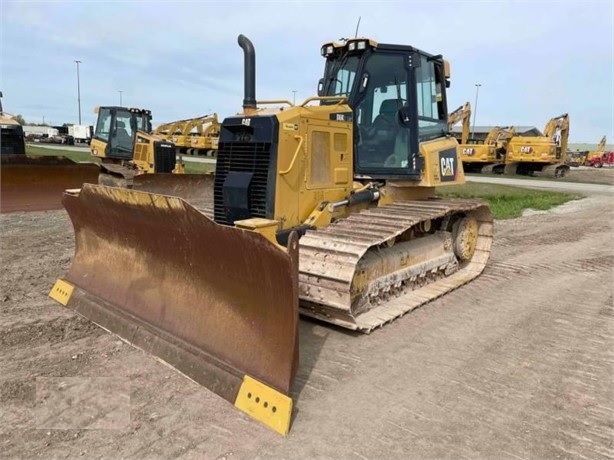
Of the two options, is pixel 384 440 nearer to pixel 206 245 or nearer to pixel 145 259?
pixel 206 245

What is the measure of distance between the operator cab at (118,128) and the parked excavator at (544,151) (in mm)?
22605

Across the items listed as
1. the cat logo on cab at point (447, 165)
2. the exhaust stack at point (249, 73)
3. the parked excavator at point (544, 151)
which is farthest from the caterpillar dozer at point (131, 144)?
the parked excavator at point (544, 151)

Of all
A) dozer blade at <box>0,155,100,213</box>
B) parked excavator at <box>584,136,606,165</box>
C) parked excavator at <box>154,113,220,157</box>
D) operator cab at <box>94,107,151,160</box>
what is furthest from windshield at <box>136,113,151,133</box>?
parked excavator at <box>584,136,606,165</box>

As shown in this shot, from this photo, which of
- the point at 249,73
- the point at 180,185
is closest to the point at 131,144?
the point at 180,185

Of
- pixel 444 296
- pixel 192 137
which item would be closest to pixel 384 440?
pixel 444 296

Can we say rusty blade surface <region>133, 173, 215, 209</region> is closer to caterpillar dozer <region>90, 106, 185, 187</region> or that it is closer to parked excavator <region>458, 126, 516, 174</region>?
caterpillar dozer <region>90, 106, 185, 187</region>

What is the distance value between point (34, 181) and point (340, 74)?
8.08 m

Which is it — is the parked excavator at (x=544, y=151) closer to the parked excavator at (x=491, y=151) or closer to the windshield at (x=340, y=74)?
the parked excavator at (x=491, y=151)

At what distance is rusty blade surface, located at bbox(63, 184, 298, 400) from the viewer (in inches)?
131

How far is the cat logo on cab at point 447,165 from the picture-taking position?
6289mm

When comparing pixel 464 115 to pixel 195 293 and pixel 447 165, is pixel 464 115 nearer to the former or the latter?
pixel 447 165

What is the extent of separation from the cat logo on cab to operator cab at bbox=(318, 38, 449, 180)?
1.47 ft

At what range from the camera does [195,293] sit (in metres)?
4.04

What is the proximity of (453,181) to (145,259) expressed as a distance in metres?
4.11
